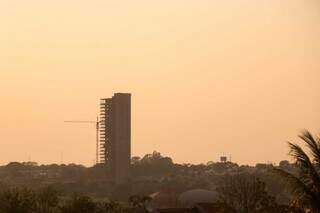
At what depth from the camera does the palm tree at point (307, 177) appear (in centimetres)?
3391

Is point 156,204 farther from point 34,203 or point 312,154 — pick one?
Answer: point 312,154

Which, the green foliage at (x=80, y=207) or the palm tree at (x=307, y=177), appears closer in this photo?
the palm tree at (x=307, y=177)

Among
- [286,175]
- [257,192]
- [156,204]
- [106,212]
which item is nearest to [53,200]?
[106,212]

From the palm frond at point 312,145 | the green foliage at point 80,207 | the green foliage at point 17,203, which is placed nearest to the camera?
the palm frond at point 312,145

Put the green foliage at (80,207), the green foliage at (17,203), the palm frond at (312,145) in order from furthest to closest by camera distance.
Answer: the green foliage at (80,207), the green foliage at (17,203), the palm frond at (312,145)

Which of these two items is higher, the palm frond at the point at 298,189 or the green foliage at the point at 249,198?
the green foliage at the point at 249,198

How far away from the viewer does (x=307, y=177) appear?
113 ft

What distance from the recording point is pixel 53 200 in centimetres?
8806

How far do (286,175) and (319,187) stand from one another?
1111 millimetres

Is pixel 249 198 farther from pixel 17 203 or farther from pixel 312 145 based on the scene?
pixel 312 145

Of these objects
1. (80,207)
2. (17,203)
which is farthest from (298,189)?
(80,207)

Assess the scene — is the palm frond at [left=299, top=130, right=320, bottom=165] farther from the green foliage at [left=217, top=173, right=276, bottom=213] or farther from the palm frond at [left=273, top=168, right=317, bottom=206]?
the green foliage at [left=217, top=173, right=276, bottom=213]

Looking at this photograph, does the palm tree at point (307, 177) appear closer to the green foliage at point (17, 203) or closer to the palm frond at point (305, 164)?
the palm frond at point (305, 164)

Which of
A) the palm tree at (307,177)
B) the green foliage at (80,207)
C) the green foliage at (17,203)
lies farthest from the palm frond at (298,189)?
the green foliage at (80,207)
